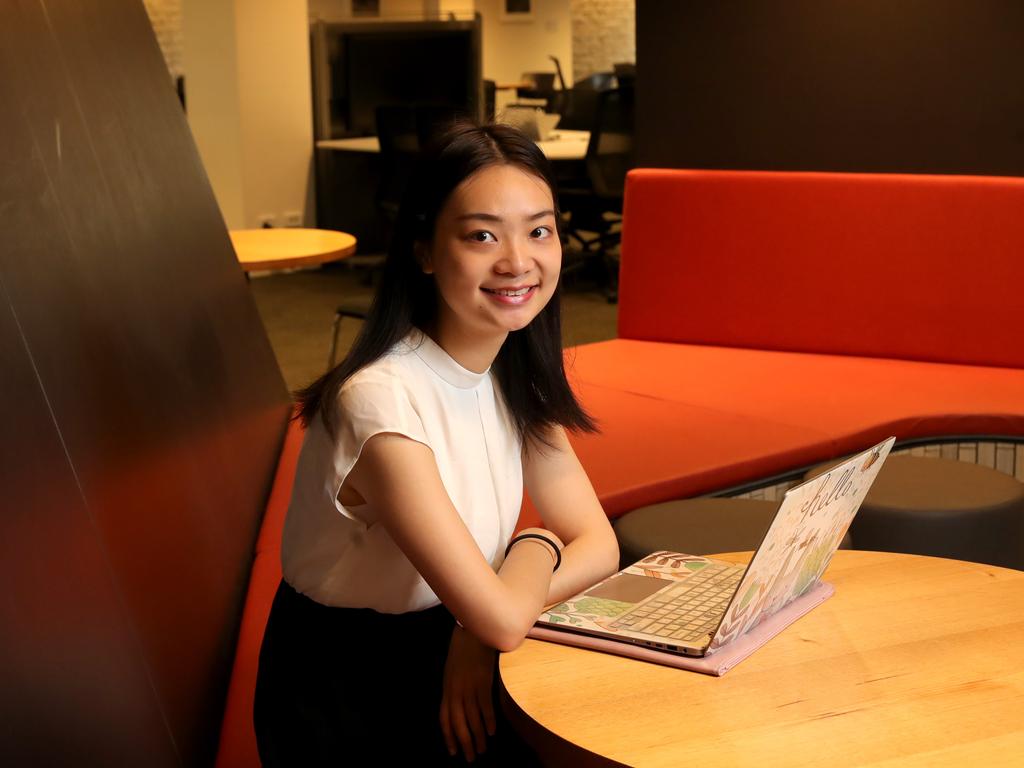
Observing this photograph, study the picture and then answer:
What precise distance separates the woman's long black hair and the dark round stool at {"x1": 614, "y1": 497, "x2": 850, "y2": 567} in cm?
66

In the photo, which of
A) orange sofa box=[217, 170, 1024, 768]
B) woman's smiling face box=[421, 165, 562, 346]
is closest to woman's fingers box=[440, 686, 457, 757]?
woman's smiling face box=[421, 165, 562, 346]

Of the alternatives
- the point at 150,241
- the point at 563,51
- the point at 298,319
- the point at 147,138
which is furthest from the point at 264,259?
the point at 563,51

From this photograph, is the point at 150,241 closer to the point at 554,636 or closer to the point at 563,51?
the point at 554,636

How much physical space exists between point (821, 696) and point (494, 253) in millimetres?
689

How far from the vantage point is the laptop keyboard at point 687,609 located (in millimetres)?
1479

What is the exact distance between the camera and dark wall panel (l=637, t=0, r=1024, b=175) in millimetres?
4137

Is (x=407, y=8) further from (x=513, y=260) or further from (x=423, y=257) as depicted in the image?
(x=513, y=260)

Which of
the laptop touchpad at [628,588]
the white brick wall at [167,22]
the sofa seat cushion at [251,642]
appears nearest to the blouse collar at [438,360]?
the laptop touchpad at [628,588]

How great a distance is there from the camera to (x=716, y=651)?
1.43 metres

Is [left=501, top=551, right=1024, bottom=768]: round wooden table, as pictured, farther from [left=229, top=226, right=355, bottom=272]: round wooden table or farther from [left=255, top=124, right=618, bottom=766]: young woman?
[left=229, top=226, right=355, bottom=272]: round wooden table

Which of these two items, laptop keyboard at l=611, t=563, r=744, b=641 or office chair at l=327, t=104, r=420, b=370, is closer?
laptop keyboard at l=611, t=563, r=744, b=641

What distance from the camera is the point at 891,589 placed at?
5.44ft

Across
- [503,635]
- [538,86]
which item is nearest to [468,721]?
[503,635]

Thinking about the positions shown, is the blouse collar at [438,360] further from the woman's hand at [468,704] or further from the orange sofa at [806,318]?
the orange sofa at [806,318]
